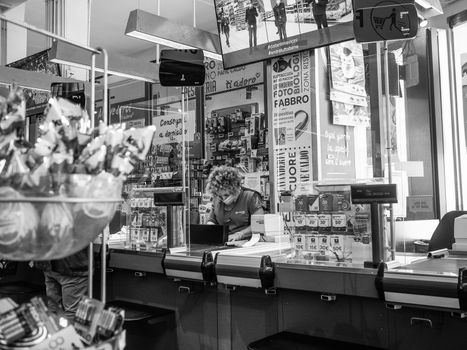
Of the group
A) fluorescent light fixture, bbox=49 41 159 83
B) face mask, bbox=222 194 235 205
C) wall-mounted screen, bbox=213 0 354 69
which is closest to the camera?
fluorescent light fixture, bbox=49 41 159 83

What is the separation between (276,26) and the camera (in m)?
4.34

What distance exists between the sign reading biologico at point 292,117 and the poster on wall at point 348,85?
334 mm

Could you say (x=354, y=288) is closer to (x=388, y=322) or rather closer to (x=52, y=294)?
(x=388, y=322)

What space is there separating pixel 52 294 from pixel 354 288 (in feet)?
7.00

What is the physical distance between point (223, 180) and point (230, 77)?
126 inches

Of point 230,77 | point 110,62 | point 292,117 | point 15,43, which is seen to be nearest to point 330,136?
point 292,117

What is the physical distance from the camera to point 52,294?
3.37 m

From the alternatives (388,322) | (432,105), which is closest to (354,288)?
(388,322)

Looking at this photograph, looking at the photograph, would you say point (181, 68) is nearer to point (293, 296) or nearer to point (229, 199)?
point (293, 296)

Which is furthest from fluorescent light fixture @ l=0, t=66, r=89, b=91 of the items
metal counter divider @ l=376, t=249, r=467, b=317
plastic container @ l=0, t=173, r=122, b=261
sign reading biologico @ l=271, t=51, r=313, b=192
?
plastic container @ l=0, t=173, r=122, b=261

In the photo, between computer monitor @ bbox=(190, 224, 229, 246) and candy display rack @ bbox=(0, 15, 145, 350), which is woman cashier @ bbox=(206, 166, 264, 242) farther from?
candy display rack @ bbox=(0, 15, 145, 350)

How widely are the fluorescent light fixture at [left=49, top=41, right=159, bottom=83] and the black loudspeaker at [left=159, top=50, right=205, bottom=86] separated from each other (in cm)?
38

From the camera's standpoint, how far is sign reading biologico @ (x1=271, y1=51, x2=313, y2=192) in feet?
16.3

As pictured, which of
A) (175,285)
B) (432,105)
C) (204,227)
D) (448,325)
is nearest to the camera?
(448,325)
